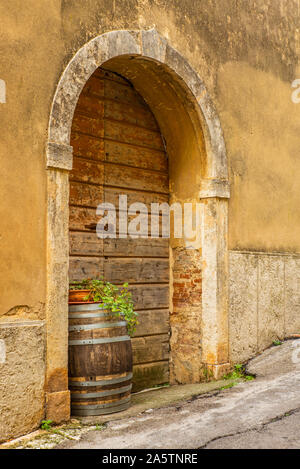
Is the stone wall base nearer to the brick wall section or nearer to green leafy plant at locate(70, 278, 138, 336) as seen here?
green leafy plant at locate(70, 278, 138, 336)

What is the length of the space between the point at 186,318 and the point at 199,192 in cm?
127

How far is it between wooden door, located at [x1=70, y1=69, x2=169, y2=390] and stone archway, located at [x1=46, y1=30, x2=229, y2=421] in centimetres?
45

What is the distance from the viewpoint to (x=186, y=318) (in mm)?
5516

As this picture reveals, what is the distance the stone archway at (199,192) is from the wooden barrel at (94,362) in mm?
151

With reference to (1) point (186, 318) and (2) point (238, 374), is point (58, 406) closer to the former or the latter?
(1) point (186, 318)

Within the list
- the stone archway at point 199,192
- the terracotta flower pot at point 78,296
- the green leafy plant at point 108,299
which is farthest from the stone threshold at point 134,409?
the terracotta flower pot at point 78,296

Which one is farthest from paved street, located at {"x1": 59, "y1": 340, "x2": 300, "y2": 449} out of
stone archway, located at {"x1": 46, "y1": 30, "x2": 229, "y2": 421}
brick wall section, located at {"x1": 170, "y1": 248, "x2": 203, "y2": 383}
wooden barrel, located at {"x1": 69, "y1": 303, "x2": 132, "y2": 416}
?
brick wall section, located at {"x1": 170, "y1": 248, "x2": 203, "y2": 383}

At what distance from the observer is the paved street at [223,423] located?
3471 mm

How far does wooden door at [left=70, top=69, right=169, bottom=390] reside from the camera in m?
4.82

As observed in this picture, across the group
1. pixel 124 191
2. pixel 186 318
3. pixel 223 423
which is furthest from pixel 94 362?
pixel 124 191

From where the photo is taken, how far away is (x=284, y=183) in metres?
6.52
